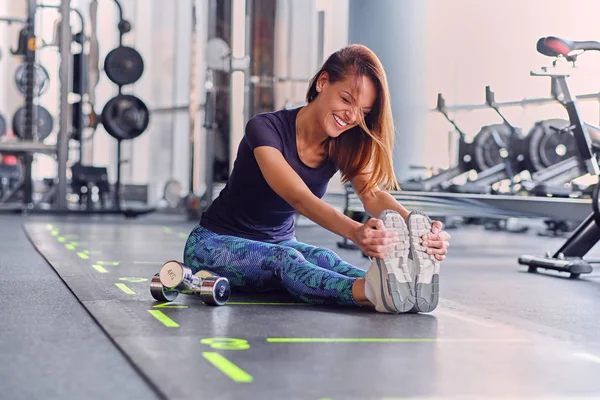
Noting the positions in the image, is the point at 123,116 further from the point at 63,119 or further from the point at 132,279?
the point at 132,279

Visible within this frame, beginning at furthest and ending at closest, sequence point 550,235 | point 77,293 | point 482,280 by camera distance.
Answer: point 550,235 → point 482,280 → point 77,293

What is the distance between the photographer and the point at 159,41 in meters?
11.6

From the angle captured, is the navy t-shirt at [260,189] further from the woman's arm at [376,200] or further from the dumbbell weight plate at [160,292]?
the dumbbell weight plate at [160,292]

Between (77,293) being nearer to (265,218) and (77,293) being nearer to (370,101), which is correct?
(265,218)

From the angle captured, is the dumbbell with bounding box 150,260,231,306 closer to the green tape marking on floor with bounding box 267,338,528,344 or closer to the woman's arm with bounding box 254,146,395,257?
the woman's arm with bounding box 254,146,395,257

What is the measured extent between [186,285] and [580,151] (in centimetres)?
225

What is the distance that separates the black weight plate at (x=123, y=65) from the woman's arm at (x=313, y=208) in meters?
6.18

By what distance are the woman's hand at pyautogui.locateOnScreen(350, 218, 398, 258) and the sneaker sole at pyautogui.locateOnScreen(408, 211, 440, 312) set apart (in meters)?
0.08

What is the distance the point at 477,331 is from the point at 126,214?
618 centimetres

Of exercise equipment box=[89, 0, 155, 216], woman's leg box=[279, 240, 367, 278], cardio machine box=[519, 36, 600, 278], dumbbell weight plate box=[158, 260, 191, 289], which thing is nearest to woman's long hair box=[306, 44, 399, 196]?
woman's leg box=[279, 240, 367, 278]

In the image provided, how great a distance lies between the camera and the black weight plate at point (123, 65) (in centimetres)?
830

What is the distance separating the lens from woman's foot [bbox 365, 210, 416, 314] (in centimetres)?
226

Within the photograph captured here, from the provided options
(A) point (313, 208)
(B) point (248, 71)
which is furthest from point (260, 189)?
(B) point (248, 71)

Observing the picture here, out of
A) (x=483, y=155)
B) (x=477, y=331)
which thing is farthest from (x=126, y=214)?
(x=477, y=331)
